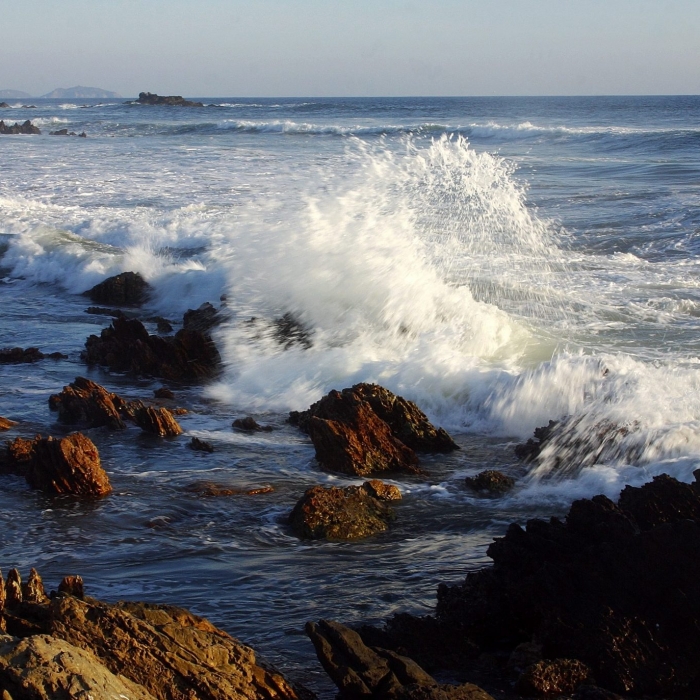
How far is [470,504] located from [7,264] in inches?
548

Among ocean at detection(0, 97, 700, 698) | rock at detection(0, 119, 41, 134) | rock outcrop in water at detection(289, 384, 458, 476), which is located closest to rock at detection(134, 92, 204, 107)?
rock at detection(0, 119, 41, 134)

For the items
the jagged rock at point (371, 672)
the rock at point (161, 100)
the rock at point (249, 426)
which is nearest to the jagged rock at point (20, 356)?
the rock at point (249, 426)

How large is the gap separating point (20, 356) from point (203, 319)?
A: 2.65 m

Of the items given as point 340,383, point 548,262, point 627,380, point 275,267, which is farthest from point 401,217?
point 627,380

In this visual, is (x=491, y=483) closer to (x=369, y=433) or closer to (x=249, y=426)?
(x=369, y=433)

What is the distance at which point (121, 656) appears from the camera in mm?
3410

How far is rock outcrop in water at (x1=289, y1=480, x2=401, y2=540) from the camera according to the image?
5793 millimetres

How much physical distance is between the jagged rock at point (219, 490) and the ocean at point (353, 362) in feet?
0.27

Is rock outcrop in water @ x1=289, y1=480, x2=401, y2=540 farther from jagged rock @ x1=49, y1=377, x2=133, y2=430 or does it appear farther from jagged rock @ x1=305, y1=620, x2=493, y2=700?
jagged rock @ x1=49, y1=377, x2=133, y2=430

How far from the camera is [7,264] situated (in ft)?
58.8

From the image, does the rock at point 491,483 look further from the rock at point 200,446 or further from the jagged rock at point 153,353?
the jagged rock at point 153,353

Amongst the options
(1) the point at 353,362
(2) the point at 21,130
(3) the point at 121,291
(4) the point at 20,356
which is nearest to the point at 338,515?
(1) the point at 353,362

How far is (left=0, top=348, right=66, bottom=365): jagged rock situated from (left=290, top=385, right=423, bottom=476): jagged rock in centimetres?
454

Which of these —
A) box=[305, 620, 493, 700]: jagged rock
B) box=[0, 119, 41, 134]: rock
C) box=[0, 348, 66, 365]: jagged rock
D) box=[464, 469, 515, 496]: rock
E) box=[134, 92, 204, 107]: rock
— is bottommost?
box=[0, 348, 66, 365]: jagged rock
